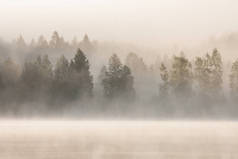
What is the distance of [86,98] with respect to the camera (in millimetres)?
144500

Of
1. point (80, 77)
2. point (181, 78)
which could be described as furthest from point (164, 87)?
point (80, 77)

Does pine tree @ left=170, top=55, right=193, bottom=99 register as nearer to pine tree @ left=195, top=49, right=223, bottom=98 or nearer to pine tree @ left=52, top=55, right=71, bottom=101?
pine tree @ left=195, top=49, right=223, bottom=98

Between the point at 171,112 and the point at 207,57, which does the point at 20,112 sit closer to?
the point at 171,112

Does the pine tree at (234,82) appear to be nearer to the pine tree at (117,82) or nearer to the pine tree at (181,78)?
the pine tree at (181,78)

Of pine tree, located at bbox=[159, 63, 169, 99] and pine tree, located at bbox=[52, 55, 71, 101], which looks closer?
pine tree, located at bbox=[52, 55, 71, 101]

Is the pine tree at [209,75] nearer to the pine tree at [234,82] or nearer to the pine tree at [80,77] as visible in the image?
the pine tree at [234,82]

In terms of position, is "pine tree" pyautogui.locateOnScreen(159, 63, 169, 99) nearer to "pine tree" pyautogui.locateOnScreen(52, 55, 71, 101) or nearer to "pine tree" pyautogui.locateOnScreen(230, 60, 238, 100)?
"pine tree" pyautogui.locateOnScreen(230, 60, 238, 100)

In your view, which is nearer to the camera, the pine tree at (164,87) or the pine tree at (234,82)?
the pine tree at (234,82)

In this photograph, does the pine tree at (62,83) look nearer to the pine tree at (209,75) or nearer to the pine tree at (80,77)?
the pine tree at (80,77)

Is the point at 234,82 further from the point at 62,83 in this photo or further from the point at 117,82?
the point at 62,83

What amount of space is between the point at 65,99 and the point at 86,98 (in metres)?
5.44

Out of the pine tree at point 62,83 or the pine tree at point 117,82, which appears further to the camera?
the pine tree at point 117,82

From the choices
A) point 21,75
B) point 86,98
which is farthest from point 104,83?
point 21,75

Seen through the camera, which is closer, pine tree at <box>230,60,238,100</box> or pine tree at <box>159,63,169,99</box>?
pine tree at <box>230,60,238,100</box>
